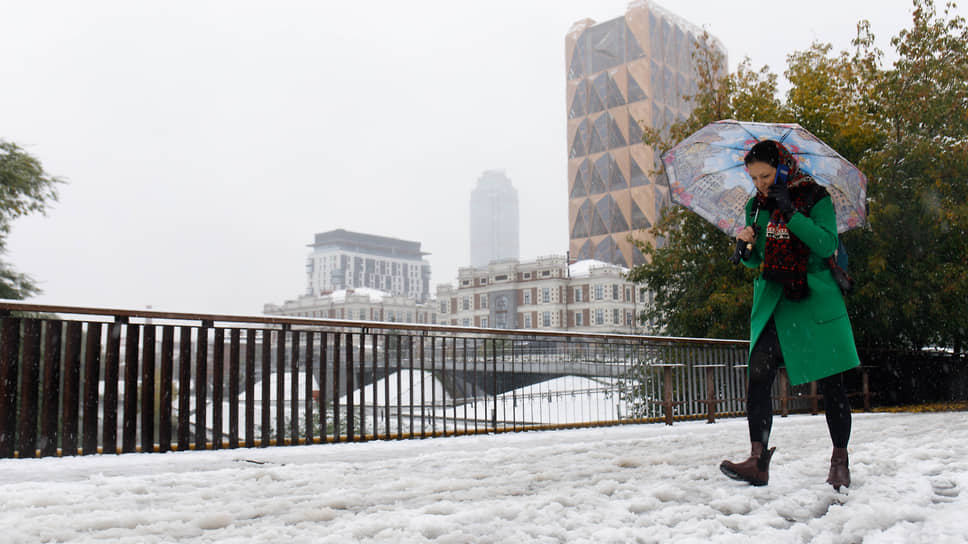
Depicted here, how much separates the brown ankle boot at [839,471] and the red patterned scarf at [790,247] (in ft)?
2.65

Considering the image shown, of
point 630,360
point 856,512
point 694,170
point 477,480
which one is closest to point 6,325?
point 477,480

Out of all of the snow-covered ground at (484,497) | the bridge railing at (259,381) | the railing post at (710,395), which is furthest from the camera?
the railing post at (710,395)

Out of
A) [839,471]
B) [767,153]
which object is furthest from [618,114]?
[839,471]

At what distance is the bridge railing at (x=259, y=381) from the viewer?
4.81 m

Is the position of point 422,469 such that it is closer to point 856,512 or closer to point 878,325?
point 856,512

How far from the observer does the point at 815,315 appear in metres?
3.49

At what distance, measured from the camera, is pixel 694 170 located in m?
4.82

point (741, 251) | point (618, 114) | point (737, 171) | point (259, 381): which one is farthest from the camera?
point (618, 114)

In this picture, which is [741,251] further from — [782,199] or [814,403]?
[814,403]

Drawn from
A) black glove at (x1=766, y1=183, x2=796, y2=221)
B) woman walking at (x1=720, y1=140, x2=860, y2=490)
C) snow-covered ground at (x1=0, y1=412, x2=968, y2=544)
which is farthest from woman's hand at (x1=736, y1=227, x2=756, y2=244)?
snow-covered ground at (x1=0, y1=412, x2=968, y2=544)

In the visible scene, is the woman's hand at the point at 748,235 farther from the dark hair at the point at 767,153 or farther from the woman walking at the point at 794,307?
the dark hair at the point at 767,153

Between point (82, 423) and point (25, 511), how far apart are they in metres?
2.04

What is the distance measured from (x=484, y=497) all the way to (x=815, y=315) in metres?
1.87

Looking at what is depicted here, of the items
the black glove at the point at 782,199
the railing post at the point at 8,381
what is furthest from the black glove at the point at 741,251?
the railing post at the point at 8,381
